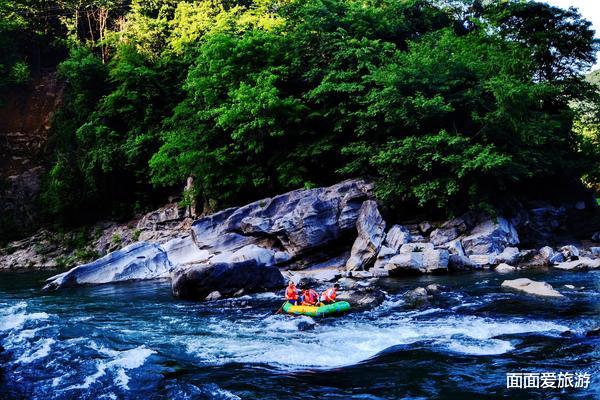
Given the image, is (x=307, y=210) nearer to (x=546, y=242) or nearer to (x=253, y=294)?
(x=253, y=294)

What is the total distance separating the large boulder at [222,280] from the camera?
1597 cm

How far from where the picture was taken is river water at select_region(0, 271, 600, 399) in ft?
23.5

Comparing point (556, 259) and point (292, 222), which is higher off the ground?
point (292, 222)

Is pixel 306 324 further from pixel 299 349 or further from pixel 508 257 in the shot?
pixel 508 257

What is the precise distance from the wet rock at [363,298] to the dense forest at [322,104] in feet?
24.7

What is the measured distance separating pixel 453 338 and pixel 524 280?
19.8ft

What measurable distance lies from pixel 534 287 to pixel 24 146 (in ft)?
111

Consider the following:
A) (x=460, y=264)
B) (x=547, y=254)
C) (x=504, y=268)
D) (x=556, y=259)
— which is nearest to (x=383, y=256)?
(x=460, y=264)

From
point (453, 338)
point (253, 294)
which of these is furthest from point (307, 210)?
point (453, 338)

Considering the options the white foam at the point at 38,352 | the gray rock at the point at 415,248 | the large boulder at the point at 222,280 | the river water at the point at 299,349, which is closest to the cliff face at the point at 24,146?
the river water at the point at 299,349

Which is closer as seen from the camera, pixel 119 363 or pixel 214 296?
pixel 119 363

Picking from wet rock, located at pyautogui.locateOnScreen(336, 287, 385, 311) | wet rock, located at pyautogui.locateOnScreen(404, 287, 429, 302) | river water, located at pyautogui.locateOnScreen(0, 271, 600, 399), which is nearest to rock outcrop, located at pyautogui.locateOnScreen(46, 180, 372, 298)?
river water, located at pyautogui.locateOnScreen(0, 271, 600, 399)

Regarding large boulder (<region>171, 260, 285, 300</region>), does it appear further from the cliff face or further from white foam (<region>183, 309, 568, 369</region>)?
the cliff face

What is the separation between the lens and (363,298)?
13.4 meters
